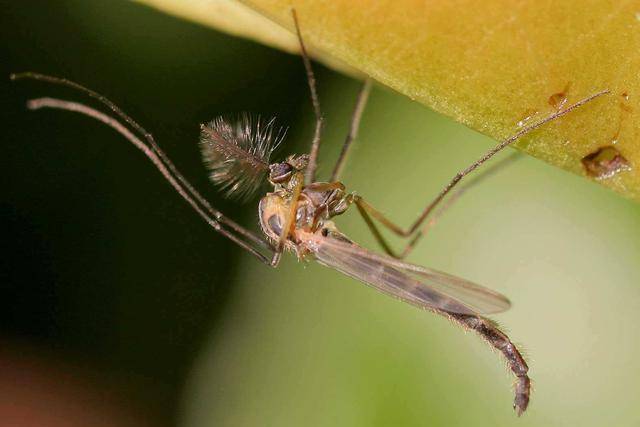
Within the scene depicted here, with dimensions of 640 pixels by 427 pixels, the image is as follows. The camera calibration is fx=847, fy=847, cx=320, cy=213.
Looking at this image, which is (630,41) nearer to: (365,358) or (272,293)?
(365,358)

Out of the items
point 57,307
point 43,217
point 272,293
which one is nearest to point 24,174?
point 43,217

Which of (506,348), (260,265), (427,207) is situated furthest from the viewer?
(260,265)

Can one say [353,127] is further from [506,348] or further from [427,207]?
[506,348]

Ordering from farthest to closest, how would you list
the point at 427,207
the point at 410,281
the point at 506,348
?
the point at 427,207 < the point at 506,348 < the point at 410,281

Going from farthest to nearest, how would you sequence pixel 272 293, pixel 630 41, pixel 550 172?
pixel 272 293 < pixel 550 172 < pixel 630 41

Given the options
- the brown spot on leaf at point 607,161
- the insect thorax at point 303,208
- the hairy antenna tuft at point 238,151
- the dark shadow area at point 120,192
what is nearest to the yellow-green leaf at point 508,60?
the brown spot on leaf at point 607,161

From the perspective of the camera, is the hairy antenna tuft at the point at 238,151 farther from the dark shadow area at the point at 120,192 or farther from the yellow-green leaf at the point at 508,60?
the yellow-green leaf at the point at 508,60

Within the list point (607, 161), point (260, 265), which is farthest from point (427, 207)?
point (607, 161)
